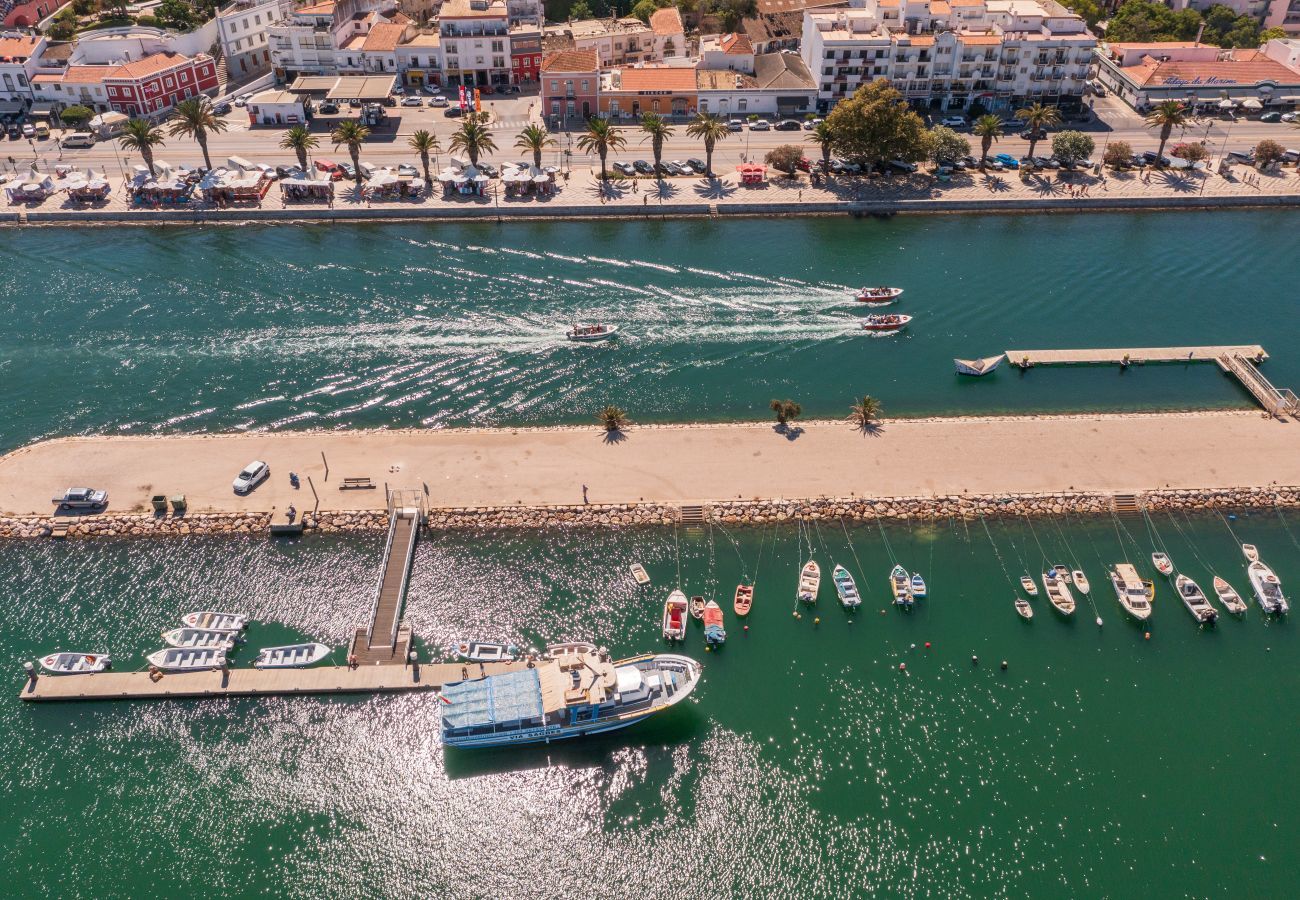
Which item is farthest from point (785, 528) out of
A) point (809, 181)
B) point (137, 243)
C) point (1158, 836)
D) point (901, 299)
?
point (137, 243)

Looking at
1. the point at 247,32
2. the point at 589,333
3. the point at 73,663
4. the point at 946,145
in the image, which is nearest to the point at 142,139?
the point at 247,32

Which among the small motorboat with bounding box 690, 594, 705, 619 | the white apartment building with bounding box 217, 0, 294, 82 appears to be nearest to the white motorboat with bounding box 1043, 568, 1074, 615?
the small motorboat with bounding box 690, 594, 705, 619

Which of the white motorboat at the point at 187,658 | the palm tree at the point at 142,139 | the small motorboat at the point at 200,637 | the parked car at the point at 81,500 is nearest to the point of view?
the white motorboat at the point at 187,658

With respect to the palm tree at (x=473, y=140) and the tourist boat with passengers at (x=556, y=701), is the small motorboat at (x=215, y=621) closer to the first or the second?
the tourist boat with passengers at (x=556, y=701)

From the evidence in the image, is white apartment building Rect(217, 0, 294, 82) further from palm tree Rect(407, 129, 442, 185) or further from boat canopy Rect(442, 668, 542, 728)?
boat canopy Rect(442, 668, 542, 728)

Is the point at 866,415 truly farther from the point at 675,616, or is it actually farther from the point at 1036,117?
the point at 1036,117

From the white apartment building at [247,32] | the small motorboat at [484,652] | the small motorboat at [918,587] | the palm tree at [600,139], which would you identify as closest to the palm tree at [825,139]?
the palm tree at [600,139]

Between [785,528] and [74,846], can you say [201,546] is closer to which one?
[74,846]
